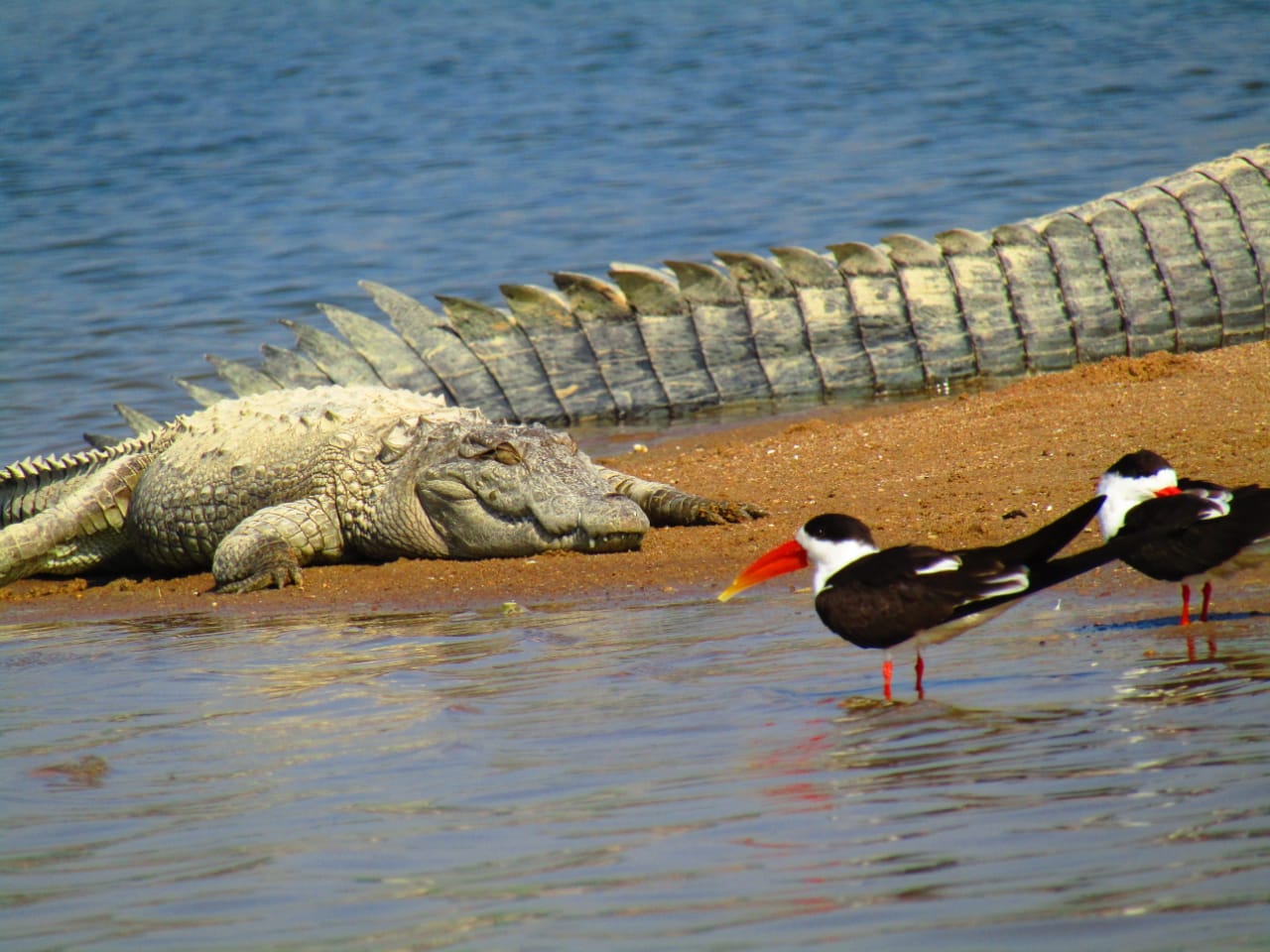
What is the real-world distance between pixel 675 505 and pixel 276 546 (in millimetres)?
1554

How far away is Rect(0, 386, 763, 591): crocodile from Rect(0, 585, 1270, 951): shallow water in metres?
1.49

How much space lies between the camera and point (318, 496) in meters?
6.41

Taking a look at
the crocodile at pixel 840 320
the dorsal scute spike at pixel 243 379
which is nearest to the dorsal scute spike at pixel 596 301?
Answer: the crocodile at pixel 840 320

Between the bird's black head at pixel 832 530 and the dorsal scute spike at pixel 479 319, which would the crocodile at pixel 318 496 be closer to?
the dorsal scute spike at pixel 479 319

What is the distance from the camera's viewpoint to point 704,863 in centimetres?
245

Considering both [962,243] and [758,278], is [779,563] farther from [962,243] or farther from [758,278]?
[962,243]

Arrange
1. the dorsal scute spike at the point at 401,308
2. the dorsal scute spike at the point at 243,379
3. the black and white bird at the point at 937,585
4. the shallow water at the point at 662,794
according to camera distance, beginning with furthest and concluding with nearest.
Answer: the dorsal scute spike at the point at 401,308 → the dorsal scute spike at the point at 243,379 → the black and white bird at the point at 937,585 → the shallow water at the point at 662,794

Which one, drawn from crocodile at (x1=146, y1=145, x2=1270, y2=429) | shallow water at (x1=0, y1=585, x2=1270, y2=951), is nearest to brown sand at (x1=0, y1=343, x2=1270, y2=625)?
shallow water at (x1=0, y1=585, x2=1270, y2=951)

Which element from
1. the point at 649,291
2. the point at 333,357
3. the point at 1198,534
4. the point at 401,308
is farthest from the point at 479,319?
the point at 1198,534

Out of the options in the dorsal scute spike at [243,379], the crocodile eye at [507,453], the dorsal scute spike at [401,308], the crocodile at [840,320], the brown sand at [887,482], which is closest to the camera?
the brown sand at [887,482]

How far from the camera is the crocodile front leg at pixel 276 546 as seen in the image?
5.94m

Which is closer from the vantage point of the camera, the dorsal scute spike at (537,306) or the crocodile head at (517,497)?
the crocodile head at (517,497)

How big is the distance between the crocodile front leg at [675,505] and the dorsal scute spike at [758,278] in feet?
8.19

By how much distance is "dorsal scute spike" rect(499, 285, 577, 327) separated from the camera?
8539mm
